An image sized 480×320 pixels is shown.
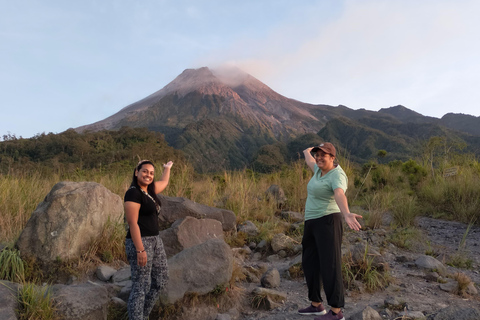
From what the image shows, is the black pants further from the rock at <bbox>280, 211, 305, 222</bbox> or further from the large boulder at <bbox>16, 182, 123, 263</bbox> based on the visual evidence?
the rock at <bbox>280, 211, 305, 222</bbox>

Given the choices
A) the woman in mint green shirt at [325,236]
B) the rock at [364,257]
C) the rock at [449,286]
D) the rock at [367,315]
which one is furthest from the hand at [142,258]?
the rock at [449,286]

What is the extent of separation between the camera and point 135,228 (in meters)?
2.78

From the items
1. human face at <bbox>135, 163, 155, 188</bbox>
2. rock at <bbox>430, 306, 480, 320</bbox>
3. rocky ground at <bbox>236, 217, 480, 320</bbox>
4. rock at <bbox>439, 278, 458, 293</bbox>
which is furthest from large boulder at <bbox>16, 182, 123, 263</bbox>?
rock at <bbox>439, 278, 458, 293</bbox>

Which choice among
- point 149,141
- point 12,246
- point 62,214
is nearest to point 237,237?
point 62,214

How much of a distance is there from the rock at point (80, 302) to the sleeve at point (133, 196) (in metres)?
1.07

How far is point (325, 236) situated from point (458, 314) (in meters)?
1.19

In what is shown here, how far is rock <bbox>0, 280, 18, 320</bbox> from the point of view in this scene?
2697 mm

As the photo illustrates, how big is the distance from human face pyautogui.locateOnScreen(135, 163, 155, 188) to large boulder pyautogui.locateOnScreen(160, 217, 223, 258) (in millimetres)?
1866

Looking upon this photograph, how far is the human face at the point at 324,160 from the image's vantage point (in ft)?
10.3

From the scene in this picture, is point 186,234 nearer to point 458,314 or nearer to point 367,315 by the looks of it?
point 367,315

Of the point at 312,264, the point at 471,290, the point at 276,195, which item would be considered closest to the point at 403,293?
the point at 471,290

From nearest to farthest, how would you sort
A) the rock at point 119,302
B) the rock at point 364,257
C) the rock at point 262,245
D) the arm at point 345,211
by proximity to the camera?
the arm at point 345,211, the rock at point 119,302, the rock at point 364,257, the rock at point 262,245

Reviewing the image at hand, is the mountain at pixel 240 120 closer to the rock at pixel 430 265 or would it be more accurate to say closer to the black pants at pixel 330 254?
the rock at pixel 430 265

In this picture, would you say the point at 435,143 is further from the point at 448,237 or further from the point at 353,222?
the point at 353,222
